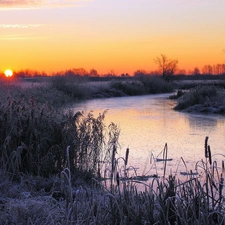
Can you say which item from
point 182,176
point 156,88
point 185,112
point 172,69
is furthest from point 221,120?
point 172,69

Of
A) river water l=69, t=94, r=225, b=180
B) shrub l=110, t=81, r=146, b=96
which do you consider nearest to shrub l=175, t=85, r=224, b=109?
river water l=69, t=94, r=225, b=180

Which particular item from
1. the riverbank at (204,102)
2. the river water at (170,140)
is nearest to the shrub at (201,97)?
the riverbank at (204,102)

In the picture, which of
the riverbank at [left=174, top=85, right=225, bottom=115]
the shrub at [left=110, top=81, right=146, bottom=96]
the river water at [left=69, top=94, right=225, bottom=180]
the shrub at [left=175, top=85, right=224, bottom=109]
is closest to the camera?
the river water at [left=69, top=94, right=225, bottom=180]

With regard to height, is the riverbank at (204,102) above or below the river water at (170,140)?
above

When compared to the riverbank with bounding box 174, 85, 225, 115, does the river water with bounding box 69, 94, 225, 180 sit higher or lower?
lower

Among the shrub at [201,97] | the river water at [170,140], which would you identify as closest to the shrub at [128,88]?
the shrub at [201,97]

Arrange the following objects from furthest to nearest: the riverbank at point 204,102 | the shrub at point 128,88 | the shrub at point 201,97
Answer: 1. the shrub at point 128,88
2. the shrub at point 201,97
3. the riverbank at point 204,102

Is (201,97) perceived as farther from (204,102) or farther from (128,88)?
(128,88)

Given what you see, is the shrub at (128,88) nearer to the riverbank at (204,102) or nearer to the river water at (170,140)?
the riverbank at (204,102)

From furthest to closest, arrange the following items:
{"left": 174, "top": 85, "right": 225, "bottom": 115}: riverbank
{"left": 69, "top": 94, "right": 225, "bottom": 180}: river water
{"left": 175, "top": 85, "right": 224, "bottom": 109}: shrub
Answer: {"left": 175, "top": 85, "right": 224, "bottom": 109}: shrub → {"left": 174, "top": 85, "right": 225, "bottom": 115}: riverbank → {"left": 69, "top": 94, "right": 225, "bottom": 180}: river water

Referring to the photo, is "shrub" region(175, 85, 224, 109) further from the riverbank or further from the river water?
the river water

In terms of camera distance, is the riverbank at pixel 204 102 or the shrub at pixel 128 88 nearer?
the riverbank at pixel 204 102

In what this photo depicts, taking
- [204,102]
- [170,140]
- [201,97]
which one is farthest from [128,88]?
[170,140]

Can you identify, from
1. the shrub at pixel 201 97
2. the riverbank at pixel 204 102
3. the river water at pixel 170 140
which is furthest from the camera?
the shrub at pixel 201 97
